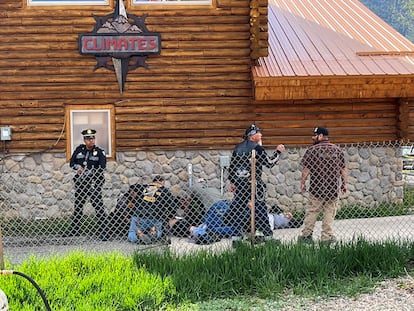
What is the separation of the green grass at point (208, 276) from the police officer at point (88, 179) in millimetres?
2796

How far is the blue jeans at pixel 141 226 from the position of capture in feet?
27.9

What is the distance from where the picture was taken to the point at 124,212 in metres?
9.19

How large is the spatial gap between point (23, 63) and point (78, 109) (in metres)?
1.41

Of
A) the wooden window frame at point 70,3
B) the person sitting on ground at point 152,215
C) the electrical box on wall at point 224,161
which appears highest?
the wooden window frame at point 70,3

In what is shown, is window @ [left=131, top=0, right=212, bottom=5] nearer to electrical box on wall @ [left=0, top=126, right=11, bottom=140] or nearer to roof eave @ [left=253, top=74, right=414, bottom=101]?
roof eave @ [left=253, top=74, right=414, bottom=101]

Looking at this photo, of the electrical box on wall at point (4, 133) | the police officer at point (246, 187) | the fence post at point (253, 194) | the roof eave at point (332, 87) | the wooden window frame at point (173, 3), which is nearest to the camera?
the fence post at point (253, 194)

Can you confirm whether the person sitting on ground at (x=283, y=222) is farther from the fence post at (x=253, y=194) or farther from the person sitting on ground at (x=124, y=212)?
the person sitting on ground at (x=124, y=212)

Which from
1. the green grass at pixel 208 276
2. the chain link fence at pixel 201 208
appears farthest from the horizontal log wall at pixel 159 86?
the green grass at pixel 208 276

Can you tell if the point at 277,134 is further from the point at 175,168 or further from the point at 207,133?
the point at 175,168

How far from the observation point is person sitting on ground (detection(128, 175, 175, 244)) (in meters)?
8.48

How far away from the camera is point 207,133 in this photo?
11.4 meters

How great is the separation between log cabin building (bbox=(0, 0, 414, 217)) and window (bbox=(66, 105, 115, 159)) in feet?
0.07

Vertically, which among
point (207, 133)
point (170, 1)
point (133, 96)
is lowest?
point (207, 133)

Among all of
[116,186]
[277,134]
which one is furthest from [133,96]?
[277,134]
